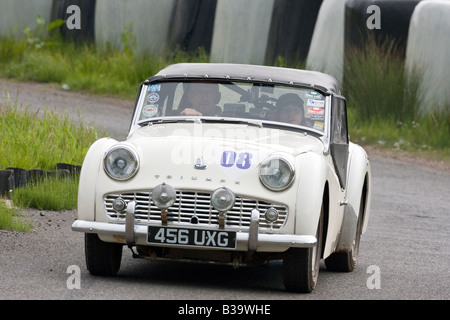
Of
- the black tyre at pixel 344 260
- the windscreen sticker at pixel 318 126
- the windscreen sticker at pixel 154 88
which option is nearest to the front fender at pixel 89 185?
the windscreen sticker at pixel 154 88

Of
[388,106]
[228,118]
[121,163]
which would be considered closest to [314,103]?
[228,118]

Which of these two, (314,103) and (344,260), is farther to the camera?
(344,260)

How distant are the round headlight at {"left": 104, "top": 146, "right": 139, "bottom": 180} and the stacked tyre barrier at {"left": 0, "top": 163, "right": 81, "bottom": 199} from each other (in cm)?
311

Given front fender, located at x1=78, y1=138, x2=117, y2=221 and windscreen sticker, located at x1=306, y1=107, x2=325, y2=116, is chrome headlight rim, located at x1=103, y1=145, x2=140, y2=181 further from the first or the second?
windscreen sticker, located at x1=306, y1=107, x2=325, y2=116

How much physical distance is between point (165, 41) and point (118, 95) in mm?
1509

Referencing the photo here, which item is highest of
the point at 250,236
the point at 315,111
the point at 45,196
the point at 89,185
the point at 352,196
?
the point at 315,111

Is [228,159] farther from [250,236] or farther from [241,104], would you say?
[241,104]

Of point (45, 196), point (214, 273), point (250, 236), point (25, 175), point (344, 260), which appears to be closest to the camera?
point (250, 236)

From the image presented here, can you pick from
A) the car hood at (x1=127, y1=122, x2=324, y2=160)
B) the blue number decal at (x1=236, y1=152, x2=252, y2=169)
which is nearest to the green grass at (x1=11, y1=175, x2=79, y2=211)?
the car hood at (x1=127, y1=122, x2=324, y2=160)

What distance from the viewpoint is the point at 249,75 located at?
7.68 meters

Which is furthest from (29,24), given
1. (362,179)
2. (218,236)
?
(218,236)

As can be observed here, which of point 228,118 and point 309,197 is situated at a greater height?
point 228,118

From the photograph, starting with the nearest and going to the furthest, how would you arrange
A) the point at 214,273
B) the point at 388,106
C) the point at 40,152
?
the point at 214,273, the point at 40,152, the point at 388,106

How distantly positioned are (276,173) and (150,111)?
155cm
